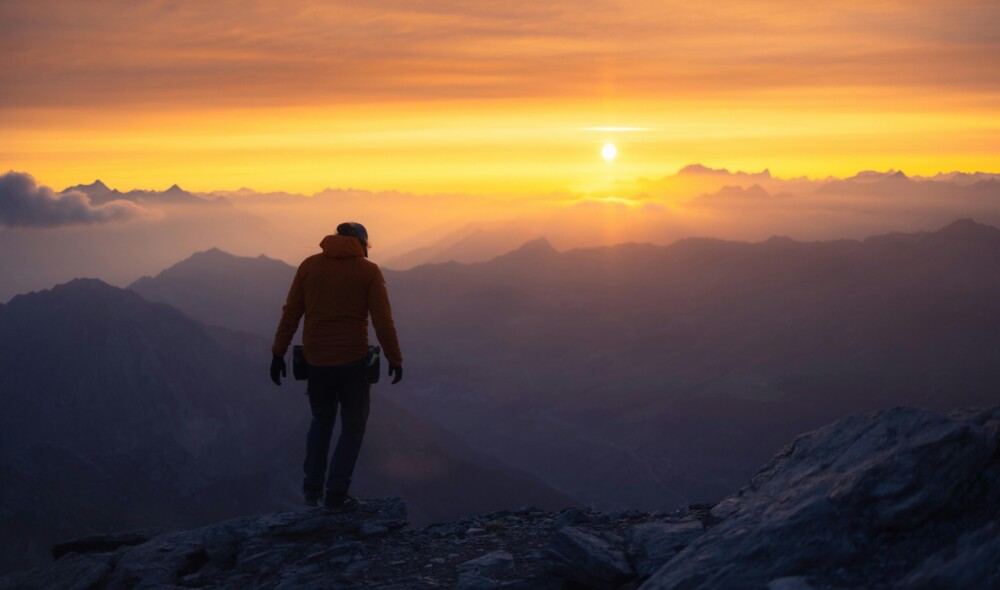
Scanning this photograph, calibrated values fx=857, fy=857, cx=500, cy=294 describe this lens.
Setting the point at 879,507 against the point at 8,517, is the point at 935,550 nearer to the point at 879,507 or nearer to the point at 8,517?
the point at 879,507

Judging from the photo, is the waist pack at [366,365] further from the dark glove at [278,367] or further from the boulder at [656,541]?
the boulder at [656,541]

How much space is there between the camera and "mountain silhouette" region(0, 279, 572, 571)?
120500mm

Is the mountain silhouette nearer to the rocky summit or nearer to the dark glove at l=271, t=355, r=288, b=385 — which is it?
the rocky summit

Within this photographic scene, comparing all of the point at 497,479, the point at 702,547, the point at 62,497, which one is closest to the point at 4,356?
the point at 62,497

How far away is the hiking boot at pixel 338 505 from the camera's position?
524 inches

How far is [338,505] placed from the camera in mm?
13375

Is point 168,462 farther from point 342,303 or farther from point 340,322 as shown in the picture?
point 342,303

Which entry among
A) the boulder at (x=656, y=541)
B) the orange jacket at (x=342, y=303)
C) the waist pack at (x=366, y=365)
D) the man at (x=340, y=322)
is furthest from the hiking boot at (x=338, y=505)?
the boulder at (x=656, y=541)

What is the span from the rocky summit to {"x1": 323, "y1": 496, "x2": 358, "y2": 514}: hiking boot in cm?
10

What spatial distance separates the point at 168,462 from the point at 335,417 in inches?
6038

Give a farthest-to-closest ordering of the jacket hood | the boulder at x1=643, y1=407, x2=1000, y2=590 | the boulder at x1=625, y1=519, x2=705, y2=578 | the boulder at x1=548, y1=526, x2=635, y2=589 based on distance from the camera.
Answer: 1. the jacket hood
2. the boulder at x1=625, y1=519, x2=705, y2=578
3. the boulder at x1=548, y1=526, x2=635, y2=589
4. the boulder at x1=643, y1=407, x2=1000, y2=590

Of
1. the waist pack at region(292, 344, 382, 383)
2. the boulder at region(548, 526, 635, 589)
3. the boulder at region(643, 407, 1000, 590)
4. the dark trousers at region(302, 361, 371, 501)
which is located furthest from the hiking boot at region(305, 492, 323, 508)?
the boulder at region(643, 407, 1000, 590)

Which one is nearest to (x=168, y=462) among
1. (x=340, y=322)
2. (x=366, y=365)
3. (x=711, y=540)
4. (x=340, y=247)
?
(x=366, y=365)

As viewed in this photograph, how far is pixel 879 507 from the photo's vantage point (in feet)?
27.5
